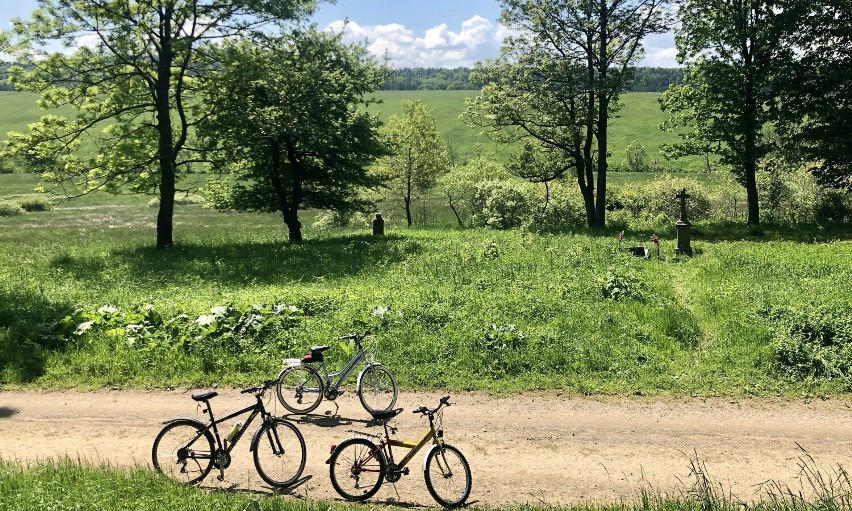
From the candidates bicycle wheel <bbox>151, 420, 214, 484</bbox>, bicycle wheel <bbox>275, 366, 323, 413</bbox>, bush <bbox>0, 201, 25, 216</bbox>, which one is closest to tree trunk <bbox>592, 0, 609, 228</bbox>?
bicycle wheel <bbox>275, 366, 323, 413</bbox>

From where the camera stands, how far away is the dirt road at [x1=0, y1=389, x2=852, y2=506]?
7531mm

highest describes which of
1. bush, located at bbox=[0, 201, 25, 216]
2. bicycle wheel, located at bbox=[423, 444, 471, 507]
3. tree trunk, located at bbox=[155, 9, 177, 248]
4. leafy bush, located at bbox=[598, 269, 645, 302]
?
tree trunk, located at bbox=[155, 9, 177, 248]

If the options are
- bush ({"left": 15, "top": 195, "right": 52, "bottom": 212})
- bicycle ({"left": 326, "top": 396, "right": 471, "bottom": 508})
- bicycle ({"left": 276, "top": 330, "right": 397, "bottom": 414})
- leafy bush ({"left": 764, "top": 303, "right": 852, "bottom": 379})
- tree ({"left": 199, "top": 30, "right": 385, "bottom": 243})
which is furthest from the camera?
bush ({"left": 15, "top": 195, "right": 52, "bottom": 212})

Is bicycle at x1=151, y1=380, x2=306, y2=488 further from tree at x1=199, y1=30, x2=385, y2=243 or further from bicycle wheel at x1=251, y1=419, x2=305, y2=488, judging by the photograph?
tree at x1=199, y1=30, x2=385, y2=243

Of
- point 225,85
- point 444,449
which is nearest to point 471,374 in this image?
point 444,449

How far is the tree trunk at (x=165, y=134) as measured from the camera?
2289 cm

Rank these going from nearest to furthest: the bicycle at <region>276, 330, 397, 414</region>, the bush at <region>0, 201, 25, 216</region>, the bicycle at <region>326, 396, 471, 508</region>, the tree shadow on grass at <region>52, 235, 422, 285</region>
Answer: the bicycle at <region>326, 396, 471, 508</region> < the bicycle at <region>276, 330, 397, 414</region> < the tree shadow on grass at <region>52, 235, 422, 285</region> < the bush at <region>0, 201, 25, 216</region>

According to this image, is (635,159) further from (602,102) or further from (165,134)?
(165,134)

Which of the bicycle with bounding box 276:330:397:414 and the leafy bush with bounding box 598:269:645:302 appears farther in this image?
the leafy bush with bounding box 598:269:645:302

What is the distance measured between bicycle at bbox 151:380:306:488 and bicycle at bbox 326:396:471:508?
702 millimetres

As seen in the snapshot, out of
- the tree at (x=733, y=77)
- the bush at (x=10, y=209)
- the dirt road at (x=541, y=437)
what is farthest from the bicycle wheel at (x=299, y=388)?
the bush at (x=10, y=209)

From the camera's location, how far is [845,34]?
2523cm

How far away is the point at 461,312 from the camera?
14.0 metres

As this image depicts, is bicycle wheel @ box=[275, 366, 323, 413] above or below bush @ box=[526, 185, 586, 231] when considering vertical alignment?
below
